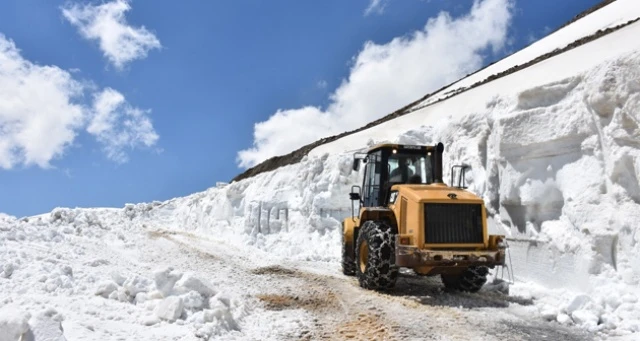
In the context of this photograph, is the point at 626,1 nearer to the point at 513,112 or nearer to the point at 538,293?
the point at 513,112

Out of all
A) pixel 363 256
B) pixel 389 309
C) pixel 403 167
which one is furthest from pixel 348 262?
pixel 389 309

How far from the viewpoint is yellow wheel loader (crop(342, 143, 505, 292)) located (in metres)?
8.98

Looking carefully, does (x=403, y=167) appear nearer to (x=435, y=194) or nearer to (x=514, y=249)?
(x=435, y=194)

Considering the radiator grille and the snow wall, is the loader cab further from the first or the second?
the snow wall

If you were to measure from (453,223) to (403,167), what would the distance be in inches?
79.4

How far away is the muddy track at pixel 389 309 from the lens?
689cm

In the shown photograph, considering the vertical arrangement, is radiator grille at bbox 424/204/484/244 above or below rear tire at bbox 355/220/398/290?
above

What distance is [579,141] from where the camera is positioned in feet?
33.6

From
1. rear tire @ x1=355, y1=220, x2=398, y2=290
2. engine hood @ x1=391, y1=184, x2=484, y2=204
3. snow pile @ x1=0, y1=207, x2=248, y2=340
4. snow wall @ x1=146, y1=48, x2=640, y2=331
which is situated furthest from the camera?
rear tire @ x1=355, y1=220, x2=398, y2=290

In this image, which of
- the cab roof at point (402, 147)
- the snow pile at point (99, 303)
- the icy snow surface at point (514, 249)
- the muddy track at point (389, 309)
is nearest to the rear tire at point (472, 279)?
the muddy track at point (389, 309)

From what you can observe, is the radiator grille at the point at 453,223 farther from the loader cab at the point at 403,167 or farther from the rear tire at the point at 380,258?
the loader cab at the point at 403,167

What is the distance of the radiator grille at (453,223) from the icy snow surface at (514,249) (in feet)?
4.66

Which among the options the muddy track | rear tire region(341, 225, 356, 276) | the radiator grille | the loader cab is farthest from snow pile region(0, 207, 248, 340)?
rear tire region(341, 225, 356, 276)

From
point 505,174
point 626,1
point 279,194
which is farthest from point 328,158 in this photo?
point 626,1
